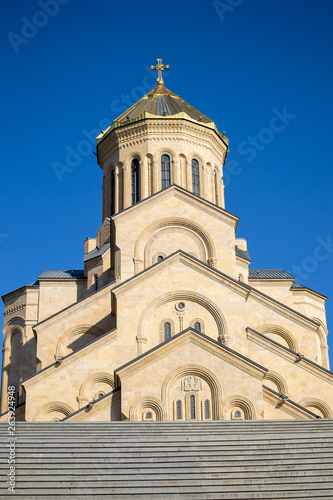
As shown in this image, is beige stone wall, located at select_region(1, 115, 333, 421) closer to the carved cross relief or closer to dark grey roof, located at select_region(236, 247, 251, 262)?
the carved cross relief

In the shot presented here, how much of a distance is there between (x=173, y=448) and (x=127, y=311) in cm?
1039

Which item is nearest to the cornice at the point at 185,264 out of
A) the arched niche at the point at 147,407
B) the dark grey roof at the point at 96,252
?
the arched niche at the point at 147,407

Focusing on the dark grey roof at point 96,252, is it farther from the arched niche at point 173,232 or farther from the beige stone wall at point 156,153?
the arched niche at point 173,232

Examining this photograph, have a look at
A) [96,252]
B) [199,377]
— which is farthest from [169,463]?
[96,252]

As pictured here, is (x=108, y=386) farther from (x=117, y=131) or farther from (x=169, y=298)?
(x=117, y=131)

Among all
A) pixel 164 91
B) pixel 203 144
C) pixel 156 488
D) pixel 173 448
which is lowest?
pixel 156 488

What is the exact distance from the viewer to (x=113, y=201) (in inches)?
1679

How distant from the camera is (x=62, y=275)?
41.2m

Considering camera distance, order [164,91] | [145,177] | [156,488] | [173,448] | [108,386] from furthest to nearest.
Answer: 1. [164,91]
2. [145,177]
3. [108,386]
4. [173,448]
5. [156,488]

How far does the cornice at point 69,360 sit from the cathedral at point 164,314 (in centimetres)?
4

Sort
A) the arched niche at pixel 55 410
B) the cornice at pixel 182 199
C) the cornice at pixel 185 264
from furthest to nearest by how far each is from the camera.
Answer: the cornice at pixel 182 199, the cornice at pixel 185 264, the arched niche at pixel 55 410

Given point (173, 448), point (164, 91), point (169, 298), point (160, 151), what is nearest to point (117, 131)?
point (160, 151)

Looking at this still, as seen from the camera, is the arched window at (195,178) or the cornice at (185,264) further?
the arched window at (195,178)

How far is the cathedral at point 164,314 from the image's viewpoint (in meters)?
26.7
